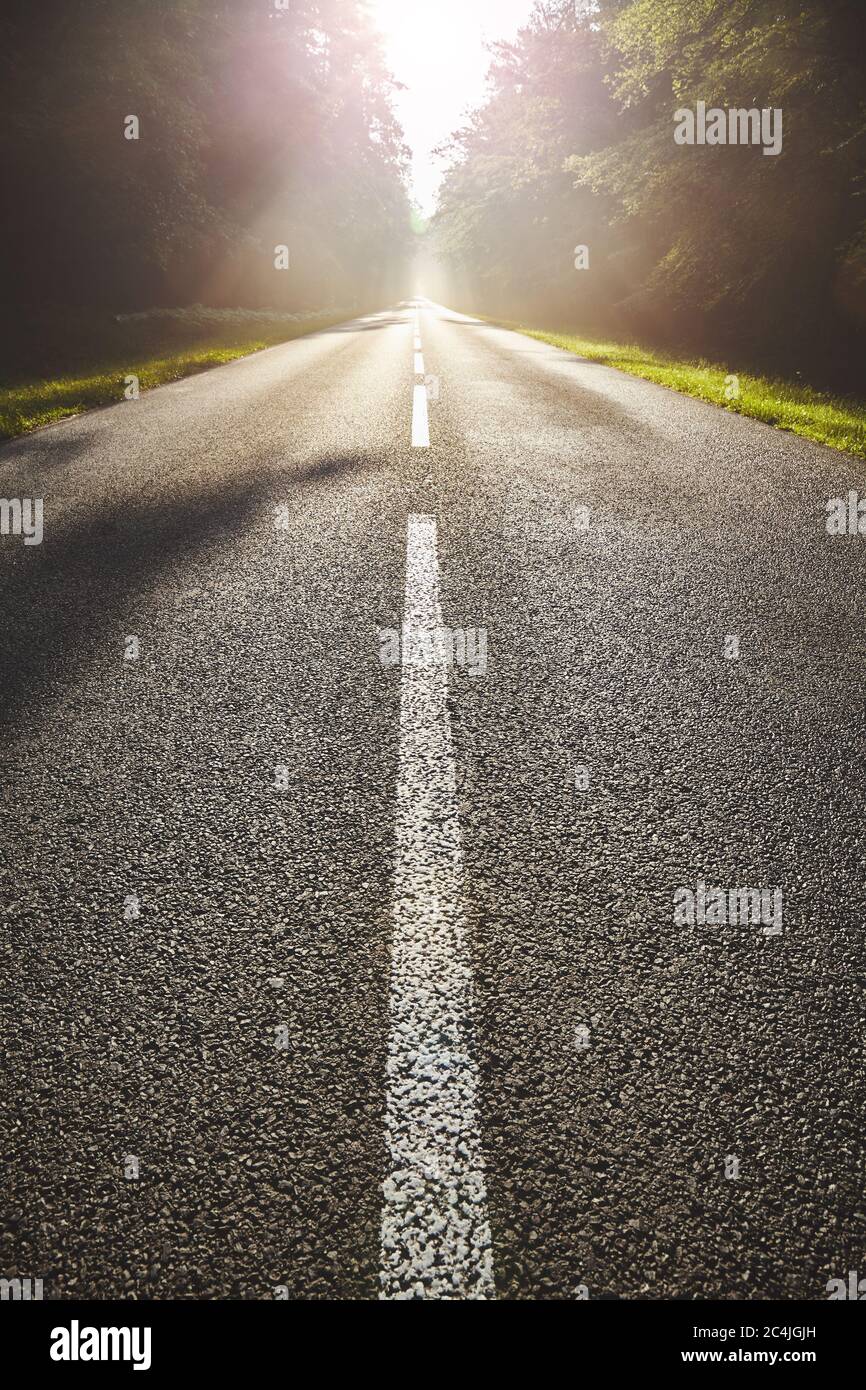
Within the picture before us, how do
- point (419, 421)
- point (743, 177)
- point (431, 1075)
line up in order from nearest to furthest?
point (431, 1075)
point (419, 421)
point (743, 177)

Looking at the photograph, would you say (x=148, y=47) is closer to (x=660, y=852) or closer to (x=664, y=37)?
(x=664, y=37)

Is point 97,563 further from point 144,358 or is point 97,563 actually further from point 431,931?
point 144,358

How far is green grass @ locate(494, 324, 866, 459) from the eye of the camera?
7410mm

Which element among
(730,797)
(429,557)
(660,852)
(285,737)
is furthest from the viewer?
(429,557)

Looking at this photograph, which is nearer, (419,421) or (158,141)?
(419,421)

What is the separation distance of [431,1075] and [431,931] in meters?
0.35

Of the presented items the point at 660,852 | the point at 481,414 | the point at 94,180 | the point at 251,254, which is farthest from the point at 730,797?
the point at 251,254

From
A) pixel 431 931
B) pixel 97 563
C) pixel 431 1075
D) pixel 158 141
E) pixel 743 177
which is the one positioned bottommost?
pixel 431 1075

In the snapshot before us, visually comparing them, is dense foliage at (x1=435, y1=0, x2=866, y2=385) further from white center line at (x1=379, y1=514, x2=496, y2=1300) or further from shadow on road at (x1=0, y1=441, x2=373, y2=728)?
white center line at (x1=379, y1=514, x2=496, y2=1300)

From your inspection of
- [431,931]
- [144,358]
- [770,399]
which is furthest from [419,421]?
[144,358]

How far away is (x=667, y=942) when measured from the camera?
165cm

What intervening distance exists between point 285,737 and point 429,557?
193 cm

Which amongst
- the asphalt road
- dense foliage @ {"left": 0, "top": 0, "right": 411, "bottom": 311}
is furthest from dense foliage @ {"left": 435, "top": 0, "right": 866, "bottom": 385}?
the asphalt road

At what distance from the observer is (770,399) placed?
30.8 ft
